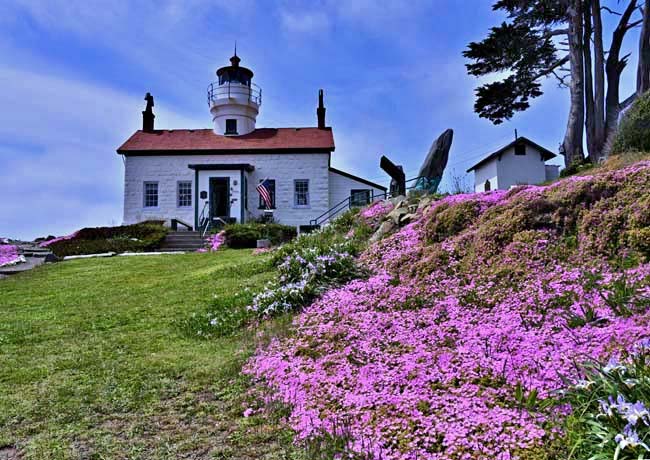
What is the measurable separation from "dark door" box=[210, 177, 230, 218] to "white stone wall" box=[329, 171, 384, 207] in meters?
5.71

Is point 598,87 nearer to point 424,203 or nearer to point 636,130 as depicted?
point 636,130

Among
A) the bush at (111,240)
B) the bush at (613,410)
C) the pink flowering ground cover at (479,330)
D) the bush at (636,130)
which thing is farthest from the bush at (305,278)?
the bush at (111,240)

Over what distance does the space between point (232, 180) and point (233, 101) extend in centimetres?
583

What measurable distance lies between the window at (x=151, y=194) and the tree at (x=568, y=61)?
56.4 feet

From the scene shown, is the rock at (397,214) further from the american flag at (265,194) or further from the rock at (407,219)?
the american flag at (265,194)

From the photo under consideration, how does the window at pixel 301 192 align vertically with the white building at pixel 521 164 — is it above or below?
below

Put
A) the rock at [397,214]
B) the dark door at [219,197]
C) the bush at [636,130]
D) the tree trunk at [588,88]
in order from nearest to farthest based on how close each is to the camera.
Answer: the rock at [397,214] → the bush at [636,130] → the tree trunk at [588,88] → the dark door at [219,197]

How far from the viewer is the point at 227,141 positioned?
2733 cm

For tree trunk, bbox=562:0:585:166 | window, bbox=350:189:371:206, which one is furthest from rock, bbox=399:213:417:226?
window, bbox=350:189:371:206

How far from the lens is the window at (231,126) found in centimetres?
2838

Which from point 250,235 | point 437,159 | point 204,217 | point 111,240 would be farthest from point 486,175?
point 111,240

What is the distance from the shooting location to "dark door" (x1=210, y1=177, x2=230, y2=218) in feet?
82.3

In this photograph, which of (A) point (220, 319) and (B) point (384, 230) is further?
(B) point (384, 230)

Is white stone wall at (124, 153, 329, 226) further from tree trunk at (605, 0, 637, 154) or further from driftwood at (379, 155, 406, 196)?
tree trunk at (605, 0, 637, 154)
